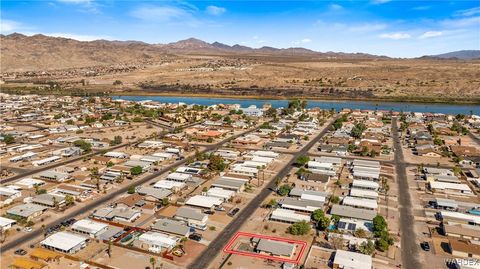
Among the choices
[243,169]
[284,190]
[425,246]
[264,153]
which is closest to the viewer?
[425,246]

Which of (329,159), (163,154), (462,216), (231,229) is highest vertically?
(163,154)

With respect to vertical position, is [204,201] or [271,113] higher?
[271,113]

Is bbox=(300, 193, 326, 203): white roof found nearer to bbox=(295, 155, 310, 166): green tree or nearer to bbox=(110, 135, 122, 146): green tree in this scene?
bbox=(295, 155, 310, 166): green tree

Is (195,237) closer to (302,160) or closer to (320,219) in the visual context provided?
(320,219)

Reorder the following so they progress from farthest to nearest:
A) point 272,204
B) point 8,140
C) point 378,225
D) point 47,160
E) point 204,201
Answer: point 8,140, point 47,160, point 204,201, point 272,204, point 378,225

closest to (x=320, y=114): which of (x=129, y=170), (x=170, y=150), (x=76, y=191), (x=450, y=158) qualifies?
(x=450, y=158)

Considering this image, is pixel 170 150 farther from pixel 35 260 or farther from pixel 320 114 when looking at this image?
pixel 320 114

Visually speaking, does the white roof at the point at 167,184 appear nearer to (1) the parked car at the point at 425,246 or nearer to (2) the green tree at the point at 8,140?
(1) the parked car at the point at 425,246

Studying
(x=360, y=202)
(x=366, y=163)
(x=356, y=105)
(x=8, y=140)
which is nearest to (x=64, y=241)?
(x=360, y=202)

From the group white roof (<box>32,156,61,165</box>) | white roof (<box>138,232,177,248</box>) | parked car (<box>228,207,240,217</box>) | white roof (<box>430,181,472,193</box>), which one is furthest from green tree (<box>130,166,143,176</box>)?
white roof (<box>430,181,472,193</box>)
